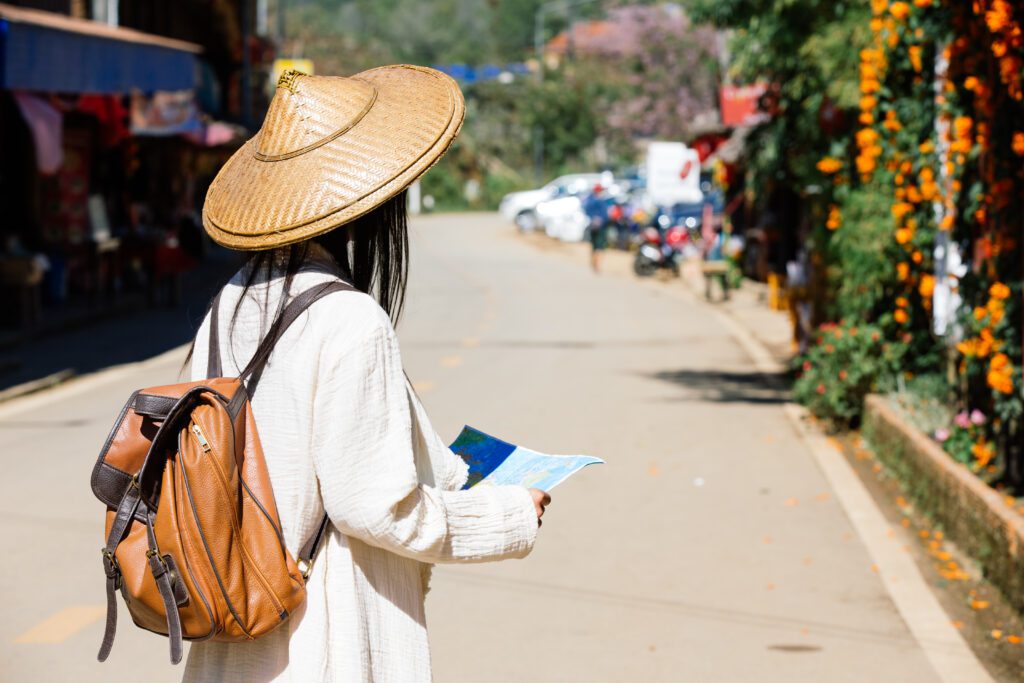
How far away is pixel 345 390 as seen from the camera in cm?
226

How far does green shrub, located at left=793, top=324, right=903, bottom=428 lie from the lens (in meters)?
10.0

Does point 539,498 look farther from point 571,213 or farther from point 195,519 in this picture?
point 571,213

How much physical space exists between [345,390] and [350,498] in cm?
18

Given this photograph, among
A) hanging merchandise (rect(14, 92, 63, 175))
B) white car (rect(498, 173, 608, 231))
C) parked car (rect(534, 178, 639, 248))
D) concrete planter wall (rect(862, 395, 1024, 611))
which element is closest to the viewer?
concrete planter wall (rect(862, 395, 1024, 611))

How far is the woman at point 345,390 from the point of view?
2.28 m

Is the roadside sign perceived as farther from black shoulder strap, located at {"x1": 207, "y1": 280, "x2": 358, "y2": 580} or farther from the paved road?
black shoulder strap, located at {"x1": 207, "y1": 280, "x2": 358, "y2": 580}

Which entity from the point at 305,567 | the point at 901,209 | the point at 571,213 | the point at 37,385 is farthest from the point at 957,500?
the point at 571,213

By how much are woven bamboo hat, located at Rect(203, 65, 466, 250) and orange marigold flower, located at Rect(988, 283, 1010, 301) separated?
191 inches

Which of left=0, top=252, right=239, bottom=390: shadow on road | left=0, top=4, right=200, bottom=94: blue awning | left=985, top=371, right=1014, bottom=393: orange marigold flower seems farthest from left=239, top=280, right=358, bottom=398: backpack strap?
left=0, top=4, right=200, bottom=94: blue awning

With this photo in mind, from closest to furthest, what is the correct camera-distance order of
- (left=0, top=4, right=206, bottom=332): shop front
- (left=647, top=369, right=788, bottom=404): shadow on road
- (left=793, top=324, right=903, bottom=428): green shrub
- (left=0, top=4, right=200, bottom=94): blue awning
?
(left=793, top=324, right=903, bottom=428): green shrub, (left=647, top=369, right=788, bottom=404): shadow on road, (left=0, top=4, right=200, bottom=94): blue awning, (left=0, top=4, right=206, bottom=332): shop front

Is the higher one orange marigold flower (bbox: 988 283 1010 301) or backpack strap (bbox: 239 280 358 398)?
backpack strap (bbox: 239 280 358 398)

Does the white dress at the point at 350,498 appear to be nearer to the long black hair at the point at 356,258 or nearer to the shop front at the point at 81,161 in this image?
the long black hair at the point at 356,258

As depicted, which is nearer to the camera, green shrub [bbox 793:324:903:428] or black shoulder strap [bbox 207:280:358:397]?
black shoulder strap [bbox 207:280:358:397]

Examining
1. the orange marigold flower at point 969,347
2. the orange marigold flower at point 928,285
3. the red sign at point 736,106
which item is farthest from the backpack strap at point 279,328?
the red sign at point 736,106
